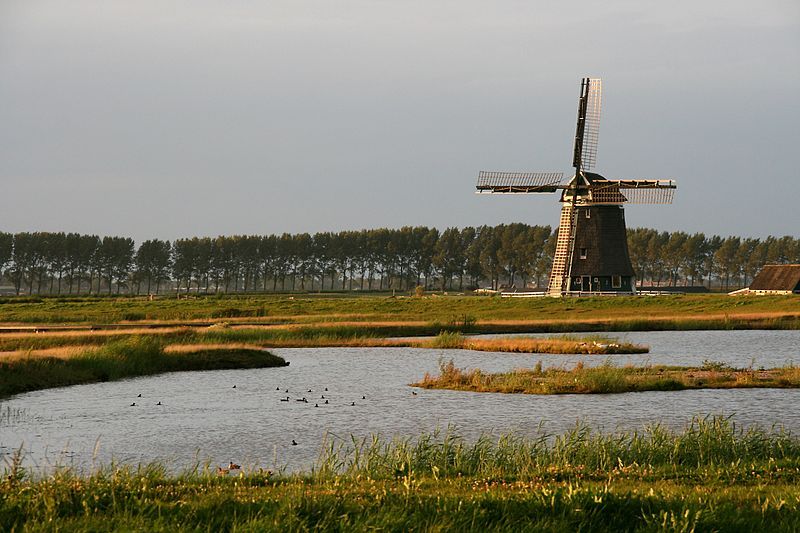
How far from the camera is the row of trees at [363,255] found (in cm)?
17025

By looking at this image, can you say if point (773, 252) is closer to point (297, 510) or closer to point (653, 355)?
point (653, 355)

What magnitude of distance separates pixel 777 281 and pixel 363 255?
92.1m

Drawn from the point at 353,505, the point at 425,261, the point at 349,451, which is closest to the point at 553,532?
the point at 353,505

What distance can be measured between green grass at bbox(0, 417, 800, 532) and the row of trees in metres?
151

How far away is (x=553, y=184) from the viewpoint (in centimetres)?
7944

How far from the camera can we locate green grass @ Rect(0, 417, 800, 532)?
1005 centimetres

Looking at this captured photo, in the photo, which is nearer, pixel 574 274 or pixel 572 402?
pixel 572 402

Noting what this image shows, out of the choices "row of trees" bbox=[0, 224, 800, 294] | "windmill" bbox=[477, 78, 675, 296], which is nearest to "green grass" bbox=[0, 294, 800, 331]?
"windmill" bbox=[477, 78, 675, 296]

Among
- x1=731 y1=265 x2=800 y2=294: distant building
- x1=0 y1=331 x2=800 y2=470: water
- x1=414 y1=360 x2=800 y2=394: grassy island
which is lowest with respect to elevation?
x1=0 y1=331 x2=800 y2=470: water

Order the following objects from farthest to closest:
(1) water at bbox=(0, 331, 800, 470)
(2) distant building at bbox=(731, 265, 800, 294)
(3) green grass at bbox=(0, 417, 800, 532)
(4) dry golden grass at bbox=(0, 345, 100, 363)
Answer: (2) distant building at bbox=(731, 265, 800, 294) → (4) dry golden grass at bbox=(0, 345, 100, 363) → (1) water at bbox=(0, 331, 800, 470) → (3) green grass at bbox=(0, 417, 800, 532)

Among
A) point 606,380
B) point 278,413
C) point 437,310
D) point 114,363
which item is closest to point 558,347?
point 606,380

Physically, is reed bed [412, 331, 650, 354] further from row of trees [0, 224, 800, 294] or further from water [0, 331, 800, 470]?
row of trees [0, 224, 800, 294]

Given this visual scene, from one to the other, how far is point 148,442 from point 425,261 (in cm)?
16388

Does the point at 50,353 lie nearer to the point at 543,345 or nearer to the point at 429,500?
the point at 543,345
